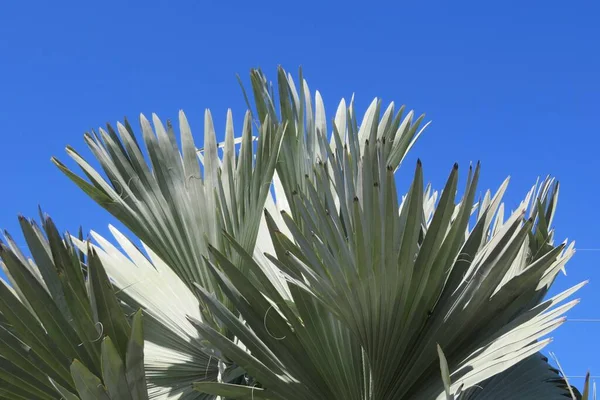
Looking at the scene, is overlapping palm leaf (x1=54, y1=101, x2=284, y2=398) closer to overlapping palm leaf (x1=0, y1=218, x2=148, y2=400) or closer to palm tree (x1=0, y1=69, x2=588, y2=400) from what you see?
palm tree (x1=0, y1=69, x2=588, y2=400)

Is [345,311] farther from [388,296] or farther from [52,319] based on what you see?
[52,319]

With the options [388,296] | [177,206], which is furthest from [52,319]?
[388,296]

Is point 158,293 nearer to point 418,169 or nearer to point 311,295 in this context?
point 311,295

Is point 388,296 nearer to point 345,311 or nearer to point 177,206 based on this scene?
point 345,311

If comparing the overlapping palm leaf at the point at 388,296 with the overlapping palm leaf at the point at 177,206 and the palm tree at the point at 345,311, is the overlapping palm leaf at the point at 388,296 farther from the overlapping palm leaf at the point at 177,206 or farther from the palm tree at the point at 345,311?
A: the overlapping palm leaf at the point at 177,206

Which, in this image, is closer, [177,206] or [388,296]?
[388,296]

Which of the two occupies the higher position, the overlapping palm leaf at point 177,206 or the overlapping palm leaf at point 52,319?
the overlapping palm leaf at point 177,206

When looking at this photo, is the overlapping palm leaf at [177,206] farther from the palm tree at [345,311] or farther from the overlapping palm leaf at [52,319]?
the overlapping palm leaf at [52,319]

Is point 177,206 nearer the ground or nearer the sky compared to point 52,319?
nearer the sky

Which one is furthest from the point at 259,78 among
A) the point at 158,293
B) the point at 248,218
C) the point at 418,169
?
the point at 418,169

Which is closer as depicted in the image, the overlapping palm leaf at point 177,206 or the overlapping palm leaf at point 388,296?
the overlapping palm leaf at point 388,296

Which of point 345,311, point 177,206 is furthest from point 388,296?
point 177,206

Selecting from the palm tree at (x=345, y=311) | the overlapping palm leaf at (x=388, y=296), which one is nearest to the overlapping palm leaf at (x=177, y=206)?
the palm tree at (x=345, y=311)

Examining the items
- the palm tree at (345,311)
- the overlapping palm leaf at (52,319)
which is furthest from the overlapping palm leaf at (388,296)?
the overlapping palm leaf at (52,319)
